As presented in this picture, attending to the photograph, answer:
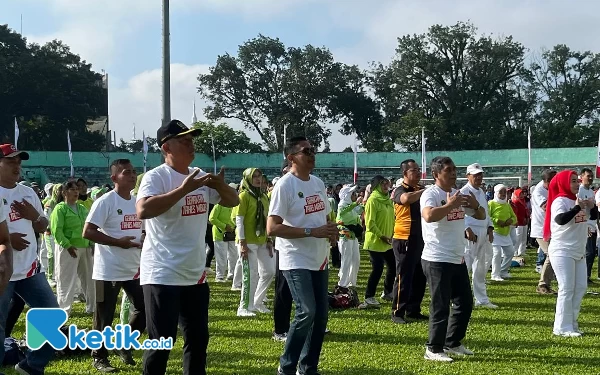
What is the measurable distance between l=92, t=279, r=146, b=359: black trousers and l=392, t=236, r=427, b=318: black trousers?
3734mm

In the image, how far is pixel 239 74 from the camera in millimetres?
69562

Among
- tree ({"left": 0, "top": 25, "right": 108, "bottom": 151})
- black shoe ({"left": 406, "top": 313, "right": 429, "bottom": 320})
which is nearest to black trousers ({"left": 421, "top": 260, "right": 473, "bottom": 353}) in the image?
black shoe ({"left": 406, "top": 313, "right": 429, "bottom": 320})

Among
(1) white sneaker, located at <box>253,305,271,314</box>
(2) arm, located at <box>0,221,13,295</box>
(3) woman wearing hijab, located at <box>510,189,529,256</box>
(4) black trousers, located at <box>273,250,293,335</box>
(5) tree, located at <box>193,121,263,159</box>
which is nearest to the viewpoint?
(2) arm, located at <box>0,221,13,295</box>

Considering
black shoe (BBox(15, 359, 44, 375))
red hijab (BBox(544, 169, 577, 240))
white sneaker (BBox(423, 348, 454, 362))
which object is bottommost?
white sneaker (BBox(423, 348, 454, 362))

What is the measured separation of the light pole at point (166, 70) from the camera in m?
13.5

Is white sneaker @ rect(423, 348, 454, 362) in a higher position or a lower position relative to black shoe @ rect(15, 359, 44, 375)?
lower

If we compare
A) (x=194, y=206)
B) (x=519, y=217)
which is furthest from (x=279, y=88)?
(x=194, y=206)

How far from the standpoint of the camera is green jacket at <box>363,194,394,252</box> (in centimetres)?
1040

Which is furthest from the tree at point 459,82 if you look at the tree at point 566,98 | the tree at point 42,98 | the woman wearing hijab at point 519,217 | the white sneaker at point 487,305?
the white sneaker at point 487,305

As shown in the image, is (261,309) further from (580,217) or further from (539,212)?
(539,212)

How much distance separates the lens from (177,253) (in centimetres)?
470

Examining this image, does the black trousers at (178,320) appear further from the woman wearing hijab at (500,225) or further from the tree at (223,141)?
the tree at (223,141)

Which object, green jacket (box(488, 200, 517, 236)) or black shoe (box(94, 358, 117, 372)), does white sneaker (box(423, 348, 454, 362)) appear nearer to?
black shoe (box(94, 358, 117, 372))

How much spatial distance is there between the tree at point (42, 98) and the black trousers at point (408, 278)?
171ft
